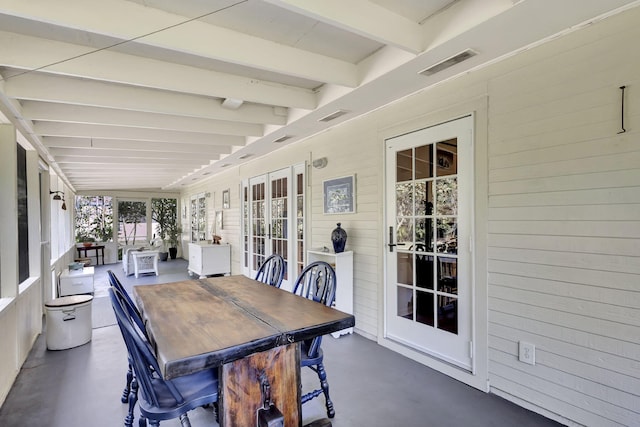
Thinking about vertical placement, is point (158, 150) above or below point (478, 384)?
above

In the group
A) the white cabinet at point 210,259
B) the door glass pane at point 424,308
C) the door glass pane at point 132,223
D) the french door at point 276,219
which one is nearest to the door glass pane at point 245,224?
the french door at point 276,219

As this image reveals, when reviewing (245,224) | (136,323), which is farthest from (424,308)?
(245,224)

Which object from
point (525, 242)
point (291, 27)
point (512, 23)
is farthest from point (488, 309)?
point (291, 27)

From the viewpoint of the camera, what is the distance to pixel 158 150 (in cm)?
509

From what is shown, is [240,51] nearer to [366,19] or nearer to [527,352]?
[366,19]

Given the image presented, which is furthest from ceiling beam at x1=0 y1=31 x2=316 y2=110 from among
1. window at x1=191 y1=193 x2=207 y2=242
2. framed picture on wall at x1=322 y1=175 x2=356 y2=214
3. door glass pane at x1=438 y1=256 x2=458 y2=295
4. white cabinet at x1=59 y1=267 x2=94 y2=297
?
window at x1=191 y1=193 x2=207 y2=242

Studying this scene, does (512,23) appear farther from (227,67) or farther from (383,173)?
(227,67)

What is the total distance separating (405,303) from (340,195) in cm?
150

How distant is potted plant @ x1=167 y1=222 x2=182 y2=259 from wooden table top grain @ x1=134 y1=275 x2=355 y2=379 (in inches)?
372

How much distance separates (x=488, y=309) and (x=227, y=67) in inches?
114

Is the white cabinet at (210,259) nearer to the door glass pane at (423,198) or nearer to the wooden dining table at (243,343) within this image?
the wooden dining table at (243,343)

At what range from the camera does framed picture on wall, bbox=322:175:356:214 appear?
3.86 metres

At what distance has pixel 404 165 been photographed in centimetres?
324

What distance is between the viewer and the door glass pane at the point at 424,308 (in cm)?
298
